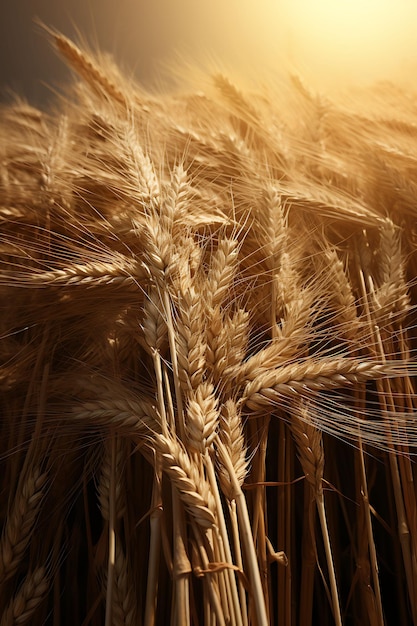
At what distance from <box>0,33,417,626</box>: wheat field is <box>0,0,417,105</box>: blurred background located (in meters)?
1.07

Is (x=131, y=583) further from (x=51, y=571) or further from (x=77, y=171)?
(x=77, y=171)

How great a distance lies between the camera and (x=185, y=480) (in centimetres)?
45

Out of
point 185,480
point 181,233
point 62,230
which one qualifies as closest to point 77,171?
point 62,230

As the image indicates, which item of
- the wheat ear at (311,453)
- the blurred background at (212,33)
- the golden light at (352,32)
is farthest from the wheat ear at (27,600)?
the golden light at (352,32)

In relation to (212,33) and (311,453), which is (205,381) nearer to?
(311,453)

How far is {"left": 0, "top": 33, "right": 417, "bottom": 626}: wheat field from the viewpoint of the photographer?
51 cm

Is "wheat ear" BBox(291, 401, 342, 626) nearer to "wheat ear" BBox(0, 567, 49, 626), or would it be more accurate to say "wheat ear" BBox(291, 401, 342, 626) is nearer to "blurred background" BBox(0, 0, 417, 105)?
"wheat ear" BBox(0, 567, 49, 626)

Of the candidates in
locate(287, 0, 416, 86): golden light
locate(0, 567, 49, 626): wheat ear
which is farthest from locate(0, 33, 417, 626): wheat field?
locate(287, 0, 416, 86): golden light

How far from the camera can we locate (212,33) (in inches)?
77.7

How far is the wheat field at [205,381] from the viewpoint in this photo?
51 cm

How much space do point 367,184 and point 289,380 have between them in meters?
0.56

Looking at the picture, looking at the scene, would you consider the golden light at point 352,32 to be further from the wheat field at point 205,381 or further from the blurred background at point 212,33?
the wheat field at point 205,381

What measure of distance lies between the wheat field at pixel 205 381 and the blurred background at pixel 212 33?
1070 mm

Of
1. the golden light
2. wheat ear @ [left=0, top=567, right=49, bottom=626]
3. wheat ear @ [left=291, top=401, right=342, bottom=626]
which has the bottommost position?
wheat ear @ [left=0, top=567, right=49, bottom=626]
